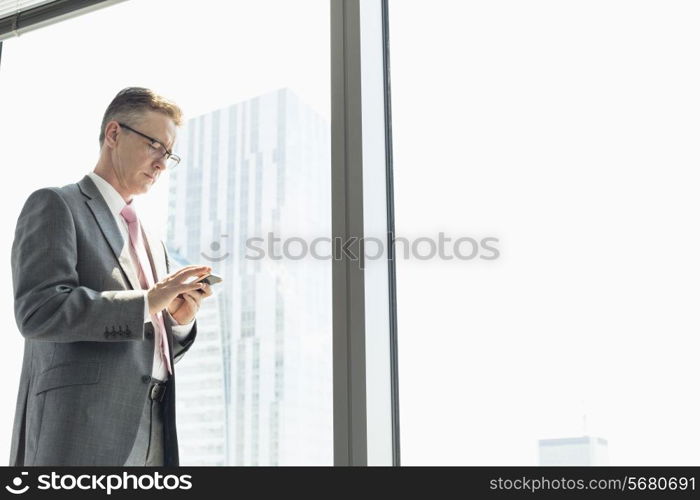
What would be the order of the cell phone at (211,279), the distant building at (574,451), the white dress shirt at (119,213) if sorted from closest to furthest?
the distant building at (574,451) → the cell phone at (211,279) → the white dress shirt at (119,213)

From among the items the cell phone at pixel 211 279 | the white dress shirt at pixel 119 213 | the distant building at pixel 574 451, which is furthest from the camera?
the white dress shirt at pixel 119 213

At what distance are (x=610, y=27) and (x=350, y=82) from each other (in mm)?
545

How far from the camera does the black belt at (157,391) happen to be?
1650mm

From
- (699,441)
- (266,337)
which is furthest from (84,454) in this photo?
(699,441)

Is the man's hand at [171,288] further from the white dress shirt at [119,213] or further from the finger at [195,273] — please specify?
the white dress shirt at [119,213]

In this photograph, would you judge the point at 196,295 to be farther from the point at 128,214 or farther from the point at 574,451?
the point at 574,451

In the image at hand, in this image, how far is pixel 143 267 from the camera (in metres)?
1.75

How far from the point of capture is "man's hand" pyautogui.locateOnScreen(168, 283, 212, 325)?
1689mm

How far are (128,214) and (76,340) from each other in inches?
12.8

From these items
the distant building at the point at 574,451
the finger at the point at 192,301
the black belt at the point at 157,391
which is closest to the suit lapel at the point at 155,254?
the finger at the point at 192,301

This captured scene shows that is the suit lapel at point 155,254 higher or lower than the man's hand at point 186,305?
higher

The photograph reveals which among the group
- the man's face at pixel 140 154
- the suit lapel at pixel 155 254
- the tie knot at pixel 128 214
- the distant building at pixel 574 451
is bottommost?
the distant building at pixel 574 451

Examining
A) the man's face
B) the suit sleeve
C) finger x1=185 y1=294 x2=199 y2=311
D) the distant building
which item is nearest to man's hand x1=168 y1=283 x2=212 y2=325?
finger x1=185 y1=294 x2=199 y2=311

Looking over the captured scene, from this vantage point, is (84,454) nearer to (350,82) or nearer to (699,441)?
(350,82)
